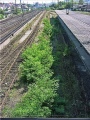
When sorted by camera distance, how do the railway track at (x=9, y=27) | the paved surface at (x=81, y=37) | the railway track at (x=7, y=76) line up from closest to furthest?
the railway track at (x=7, y=76) → the paved surface at (x=81, y=37) → the railway track at (x=9, y=27)

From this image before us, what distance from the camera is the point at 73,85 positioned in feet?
43.2

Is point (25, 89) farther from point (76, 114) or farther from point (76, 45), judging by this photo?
point (76, 45)

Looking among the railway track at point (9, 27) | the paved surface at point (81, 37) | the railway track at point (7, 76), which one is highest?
the paved surface at point (81, 37)

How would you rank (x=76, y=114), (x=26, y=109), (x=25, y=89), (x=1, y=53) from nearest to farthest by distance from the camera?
1. (x=26, y=109)
2. (x=76, y=114)
3. (x=25, y=89)
4. (x=1, y=53)

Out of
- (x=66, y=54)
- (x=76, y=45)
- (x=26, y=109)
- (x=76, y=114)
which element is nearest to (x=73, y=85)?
(x=76, y=114)

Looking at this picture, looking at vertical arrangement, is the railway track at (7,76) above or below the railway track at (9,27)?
above

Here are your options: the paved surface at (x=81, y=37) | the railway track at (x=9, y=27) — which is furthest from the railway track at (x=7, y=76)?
the railway track at (x=9, y=27)

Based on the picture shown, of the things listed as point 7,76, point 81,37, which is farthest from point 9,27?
point 7,76

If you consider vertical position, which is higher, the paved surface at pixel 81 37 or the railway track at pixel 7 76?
the paved surface at pixel 81 37

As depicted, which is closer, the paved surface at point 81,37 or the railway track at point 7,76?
the railway track at point 7,76

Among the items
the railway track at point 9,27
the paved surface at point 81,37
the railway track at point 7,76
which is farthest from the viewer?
the railway track at point 9,27

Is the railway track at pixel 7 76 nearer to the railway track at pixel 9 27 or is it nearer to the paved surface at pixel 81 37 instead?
the paved surface at pixel 81 37

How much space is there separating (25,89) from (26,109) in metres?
3.90

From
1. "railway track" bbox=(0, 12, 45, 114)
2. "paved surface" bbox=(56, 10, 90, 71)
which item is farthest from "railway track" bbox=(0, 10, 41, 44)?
"railway track" bbox=(0, 12, 45, 114)
